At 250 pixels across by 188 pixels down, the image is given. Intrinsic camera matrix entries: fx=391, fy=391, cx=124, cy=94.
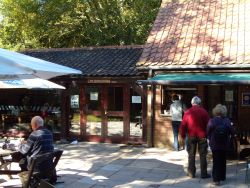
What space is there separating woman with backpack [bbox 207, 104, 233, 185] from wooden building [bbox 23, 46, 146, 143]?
5.09 meters

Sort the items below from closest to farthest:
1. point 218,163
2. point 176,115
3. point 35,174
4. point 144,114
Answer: point 35,174 < point 218,163 < point 176,115 < point 144,114

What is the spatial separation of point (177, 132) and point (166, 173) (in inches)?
112

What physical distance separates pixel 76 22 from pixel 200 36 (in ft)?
42.4

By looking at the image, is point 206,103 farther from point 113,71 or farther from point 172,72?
point 113,71

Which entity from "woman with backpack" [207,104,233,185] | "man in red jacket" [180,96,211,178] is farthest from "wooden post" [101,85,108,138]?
"woman with backpack" [207,104,233,185]

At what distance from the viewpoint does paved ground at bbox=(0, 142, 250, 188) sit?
8367 millimetres

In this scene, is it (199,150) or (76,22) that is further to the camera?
(76,22)

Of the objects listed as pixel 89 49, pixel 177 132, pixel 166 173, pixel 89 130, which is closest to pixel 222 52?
pixel 177 132

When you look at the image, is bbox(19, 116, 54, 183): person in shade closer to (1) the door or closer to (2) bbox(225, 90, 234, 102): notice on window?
(1) the door

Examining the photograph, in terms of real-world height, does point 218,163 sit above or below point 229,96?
below

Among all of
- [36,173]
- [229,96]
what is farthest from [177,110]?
[36,173]

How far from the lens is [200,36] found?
1293 cm

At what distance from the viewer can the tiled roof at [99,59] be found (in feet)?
44.6

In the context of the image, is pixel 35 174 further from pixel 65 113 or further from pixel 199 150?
pixel 65 113
